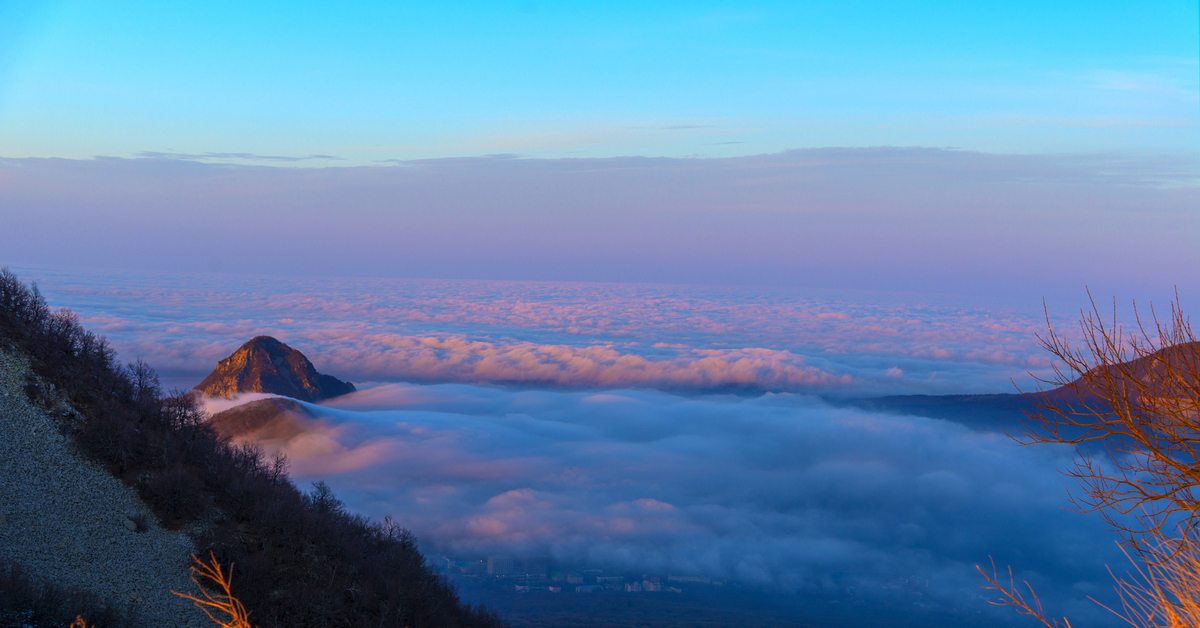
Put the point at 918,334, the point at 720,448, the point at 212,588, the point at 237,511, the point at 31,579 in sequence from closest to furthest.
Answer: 1. the point at 31,579
2. the point at 212,588
3. the point at 237,511
4. the point at 720,448
5. the point at 918,334

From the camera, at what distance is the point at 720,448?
543ft

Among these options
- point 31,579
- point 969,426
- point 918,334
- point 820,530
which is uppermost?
point 31,579

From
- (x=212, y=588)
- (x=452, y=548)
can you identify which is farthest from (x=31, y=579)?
(x=452, y=548)

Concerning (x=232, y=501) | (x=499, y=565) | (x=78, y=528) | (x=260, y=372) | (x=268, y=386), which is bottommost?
→ (x=499, y=565)

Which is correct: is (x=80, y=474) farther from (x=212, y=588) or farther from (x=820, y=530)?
(x=820, y=530)

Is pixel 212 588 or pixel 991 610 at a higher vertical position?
pixel 212 588

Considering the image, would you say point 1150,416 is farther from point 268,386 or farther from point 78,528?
point 268,386

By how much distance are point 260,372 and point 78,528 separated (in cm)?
10618

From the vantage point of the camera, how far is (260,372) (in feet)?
376

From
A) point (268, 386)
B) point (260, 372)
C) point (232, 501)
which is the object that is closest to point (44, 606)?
point (232, 501)

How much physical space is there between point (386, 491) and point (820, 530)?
358ft

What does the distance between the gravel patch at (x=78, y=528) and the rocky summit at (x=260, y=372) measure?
101m

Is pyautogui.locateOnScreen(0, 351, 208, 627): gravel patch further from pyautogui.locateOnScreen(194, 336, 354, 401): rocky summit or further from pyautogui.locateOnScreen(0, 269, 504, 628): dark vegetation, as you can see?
pyautogui.locateOnScreen(194, 336, 354, 401): rocky summit

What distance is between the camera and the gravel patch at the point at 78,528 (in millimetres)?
16328
